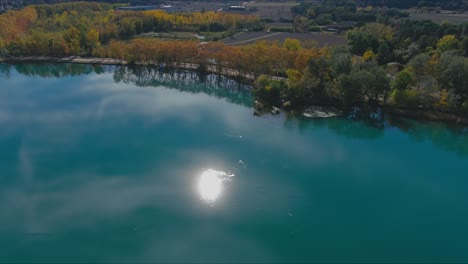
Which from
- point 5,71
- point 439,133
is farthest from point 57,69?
point 439,133

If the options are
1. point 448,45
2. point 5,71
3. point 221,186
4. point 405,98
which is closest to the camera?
point 221,186

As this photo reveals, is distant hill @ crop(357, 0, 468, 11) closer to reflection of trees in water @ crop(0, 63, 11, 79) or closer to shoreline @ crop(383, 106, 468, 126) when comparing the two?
shoreline @ crop(383, 106, 468, 126)

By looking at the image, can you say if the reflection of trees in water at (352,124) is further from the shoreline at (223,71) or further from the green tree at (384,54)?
the green tree at (384,54)

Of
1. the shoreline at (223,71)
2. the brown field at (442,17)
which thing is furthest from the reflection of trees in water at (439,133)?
the brown field at (442,17)

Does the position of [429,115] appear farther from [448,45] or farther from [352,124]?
[448,45]

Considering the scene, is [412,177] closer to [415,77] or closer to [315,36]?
[415,77]
